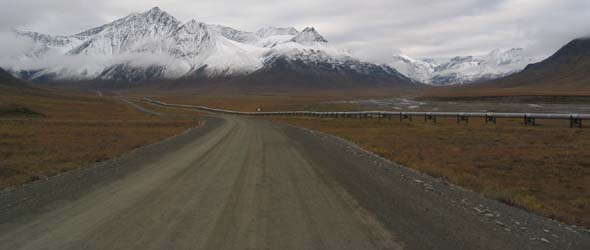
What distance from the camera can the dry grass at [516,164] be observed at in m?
12.1

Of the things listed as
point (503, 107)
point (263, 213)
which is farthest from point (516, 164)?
point (503, 107)

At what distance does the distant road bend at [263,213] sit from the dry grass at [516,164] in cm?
97

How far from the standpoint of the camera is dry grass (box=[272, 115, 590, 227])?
12.1 metres

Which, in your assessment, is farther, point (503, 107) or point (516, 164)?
point (503, 107)

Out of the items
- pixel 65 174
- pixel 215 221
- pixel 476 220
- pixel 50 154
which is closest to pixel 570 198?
pixel 476 220

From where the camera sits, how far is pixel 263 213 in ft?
31.4

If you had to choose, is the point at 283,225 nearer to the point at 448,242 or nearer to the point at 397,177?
the point at 448,242

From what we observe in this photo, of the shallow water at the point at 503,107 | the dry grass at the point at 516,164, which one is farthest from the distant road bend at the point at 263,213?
the shallow water at the point at 503,107

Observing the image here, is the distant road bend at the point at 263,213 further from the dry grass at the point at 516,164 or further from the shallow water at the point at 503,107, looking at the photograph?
the shallow water at the point at 503,107

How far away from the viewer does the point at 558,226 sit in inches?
369

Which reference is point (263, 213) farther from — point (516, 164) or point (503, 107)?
point (503, 107)

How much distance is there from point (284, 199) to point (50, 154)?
1554 cm

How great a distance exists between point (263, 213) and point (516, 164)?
12273 mm

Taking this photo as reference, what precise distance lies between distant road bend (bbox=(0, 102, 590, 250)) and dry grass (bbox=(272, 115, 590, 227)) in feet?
3.17
